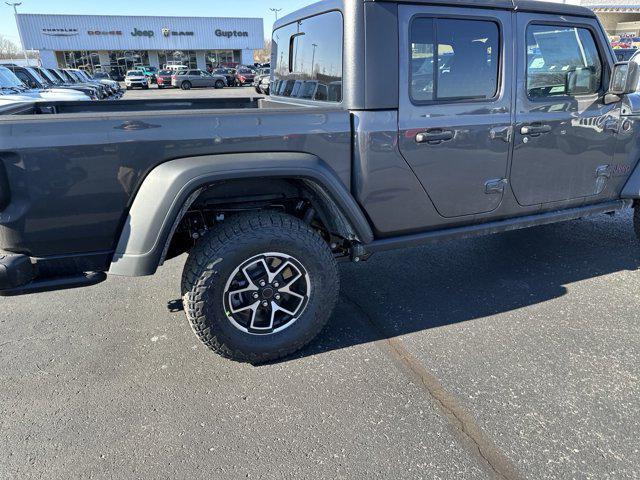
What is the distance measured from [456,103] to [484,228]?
2.94ft

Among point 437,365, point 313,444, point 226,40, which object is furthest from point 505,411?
point 226,40

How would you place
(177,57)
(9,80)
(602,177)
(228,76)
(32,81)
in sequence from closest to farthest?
(602,177), (9,80), (32,81), (228,76), (177,57)

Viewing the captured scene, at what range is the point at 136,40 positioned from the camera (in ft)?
159

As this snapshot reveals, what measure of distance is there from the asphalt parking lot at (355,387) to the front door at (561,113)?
0.85 metres

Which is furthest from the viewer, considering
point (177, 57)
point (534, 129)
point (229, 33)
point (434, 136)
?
point (177, 57)

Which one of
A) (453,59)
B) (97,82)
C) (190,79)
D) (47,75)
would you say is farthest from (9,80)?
(190,79)

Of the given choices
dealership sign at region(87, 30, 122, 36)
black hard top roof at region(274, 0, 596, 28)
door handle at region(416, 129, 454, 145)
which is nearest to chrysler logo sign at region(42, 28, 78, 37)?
dealership sign at region(87, 30, 122, 36)

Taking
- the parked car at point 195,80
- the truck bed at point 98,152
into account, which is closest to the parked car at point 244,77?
the parked car at point 195,80

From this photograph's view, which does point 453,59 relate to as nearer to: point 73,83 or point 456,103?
point 456,103

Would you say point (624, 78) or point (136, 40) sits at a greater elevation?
point (136, 40)

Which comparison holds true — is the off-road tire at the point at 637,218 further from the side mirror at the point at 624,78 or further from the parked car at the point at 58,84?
the parked car at the point at 58,84

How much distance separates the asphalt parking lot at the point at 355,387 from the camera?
2.06 meters

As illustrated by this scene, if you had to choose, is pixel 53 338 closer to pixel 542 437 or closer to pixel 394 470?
pixel 394 470

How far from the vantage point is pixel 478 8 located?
285cm
